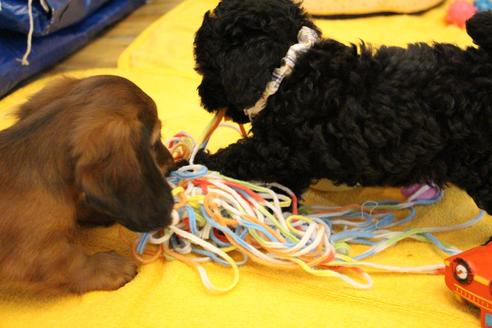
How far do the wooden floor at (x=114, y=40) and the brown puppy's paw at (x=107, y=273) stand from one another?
1905 mm

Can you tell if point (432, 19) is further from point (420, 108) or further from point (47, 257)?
point (47, 257)

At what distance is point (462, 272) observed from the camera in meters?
1.48

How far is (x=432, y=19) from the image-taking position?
3.51m

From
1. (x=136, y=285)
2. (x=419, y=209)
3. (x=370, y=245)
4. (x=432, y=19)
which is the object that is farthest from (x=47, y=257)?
(x=432, y=19)

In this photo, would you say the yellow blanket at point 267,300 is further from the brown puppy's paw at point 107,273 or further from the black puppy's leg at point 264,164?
the black puppy's leg at point 264,164

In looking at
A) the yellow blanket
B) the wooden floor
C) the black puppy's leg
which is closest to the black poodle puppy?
the black puppy's leg

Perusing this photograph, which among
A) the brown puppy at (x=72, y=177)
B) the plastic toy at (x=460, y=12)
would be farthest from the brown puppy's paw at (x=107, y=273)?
the plastic toy at (x=460, y=12)

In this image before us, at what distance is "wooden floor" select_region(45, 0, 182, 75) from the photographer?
3344 millimetres

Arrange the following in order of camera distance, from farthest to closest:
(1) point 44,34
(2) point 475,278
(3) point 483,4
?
1. (3) point 483,4
2. (1) point 44,34
3. (2) point 475,278

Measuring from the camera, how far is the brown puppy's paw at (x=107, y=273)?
63.2 inches

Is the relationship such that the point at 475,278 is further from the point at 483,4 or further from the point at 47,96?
the point at 483,4

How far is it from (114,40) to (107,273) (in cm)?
243

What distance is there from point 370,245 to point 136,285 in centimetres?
80

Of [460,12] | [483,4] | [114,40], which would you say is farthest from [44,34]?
[483,4]
